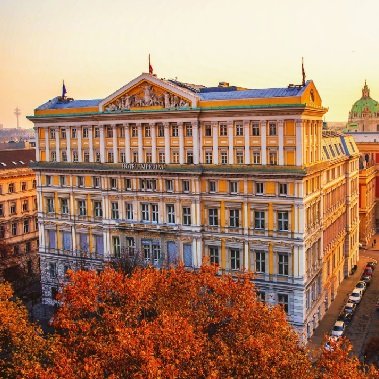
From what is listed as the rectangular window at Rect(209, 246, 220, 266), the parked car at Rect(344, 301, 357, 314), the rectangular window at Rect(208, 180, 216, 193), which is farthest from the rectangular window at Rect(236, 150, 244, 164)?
the parked car at Rect(344, 301, 357, 314)

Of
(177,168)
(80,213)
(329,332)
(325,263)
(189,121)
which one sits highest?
(189,121)

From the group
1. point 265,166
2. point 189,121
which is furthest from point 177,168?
point 265,166

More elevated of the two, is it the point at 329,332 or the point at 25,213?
the point at 25,213

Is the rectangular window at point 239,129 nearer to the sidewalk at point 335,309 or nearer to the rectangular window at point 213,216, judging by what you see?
the rectangular window at point 213,216

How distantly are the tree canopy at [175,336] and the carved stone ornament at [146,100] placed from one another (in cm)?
2496

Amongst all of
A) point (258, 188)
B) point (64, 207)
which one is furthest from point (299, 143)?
point (64, 207)

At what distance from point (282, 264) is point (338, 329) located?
40.2ft

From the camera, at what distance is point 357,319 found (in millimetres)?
73500

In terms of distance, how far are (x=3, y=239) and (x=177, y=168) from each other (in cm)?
4052

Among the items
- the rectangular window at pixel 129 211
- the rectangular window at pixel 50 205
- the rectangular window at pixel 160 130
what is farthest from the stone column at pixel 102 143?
the rectangular window at pixel 50 205

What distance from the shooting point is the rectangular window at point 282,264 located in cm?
6419

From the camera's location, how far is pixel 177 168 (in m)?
68.7

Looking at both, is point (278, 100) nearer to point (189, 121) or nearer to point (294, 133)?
point (294, 133)

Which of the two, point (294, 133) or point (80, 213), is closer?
point (294, 133)
